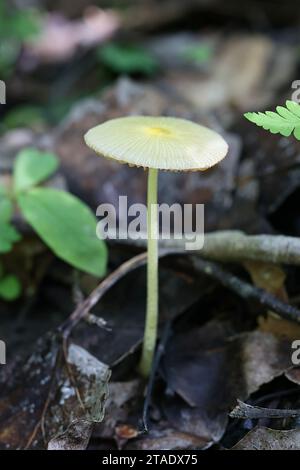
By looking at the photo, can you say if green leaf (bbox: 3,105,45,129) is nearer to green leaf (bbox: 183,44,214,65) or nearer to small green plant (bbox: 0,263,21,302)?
green leaf (bbox: 183,44,214,65)

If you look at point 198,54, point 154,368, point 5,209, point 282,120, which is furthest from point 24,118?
point 282,120

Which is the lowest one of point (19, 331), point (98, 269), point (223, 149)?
point (19, 331)

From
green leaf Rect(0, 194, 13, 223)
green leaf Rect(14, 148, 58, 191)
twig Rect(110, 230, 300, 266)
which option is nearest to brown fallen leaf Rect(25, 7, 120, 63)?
green leaf Rect(14, 148, 58, 191)

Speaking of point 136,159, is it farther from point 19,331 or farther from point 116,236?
point 19,331

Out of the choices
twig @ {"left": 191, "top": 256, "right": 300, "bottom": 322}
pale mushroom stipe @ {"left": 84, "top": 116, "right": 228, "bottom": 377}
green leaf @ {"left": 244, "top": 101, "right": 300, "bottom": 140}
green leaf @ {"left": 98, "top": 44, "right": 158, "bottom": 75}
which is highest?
green leaf @ {"left": 244, "top": 101, "right": 300, "bottom": 140}

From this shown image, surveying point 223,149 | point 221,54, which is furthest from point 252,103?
point 223,149

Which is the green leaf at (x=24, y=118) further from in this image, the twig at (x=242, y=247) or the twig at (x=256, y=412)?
the twig at (x=256, y=412)
